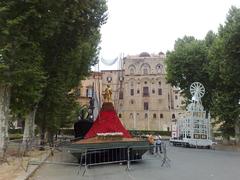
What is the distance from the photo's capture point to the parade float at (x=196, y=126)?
45.4m

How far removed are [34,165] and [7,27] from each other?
623 cm

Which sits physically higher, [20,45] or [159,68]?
[159,68]

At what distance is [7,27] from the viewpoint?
66.5 feet

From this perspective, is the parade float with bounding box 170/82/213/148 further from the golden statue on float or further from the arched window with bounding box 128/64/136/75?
the arched window with bounding box 128/64/136/75

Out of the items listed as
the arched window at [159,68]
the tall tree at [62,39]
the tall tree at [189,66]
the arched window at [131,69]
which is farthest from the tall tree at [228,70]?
the arched window at [131,69]

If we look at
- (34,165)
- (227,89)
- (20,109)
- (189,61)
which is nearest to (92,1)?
(20,109)

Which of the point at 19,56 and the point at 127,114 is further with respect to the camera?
the point at 127,114

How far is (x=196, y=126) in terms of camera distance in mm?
46312

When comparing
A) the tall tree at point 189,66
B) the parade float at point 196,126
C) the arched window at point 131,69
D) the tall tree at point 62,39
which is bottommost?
the parade float at point 196,126

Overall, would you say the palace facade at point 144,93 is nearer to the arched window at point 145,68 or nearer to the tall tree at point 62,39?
the arched window at point 145,68

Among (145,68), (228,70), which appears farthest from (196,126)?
(145,68)

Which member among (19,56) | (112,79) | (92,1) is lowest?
(19,56)

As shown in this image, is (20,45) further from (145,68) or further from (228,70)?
(145,68)

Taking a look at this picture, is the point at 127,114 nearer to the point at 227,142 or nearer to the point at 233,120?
the point at 227,142
